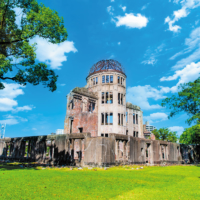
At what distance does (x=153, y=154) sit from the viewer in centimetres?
2164

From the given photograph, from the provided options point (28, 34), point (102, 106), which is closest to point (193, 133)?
point (102, 106)

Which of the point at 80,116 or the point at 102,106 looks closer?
the point at 80,116

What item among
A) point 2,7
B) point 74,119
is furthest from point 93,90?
point 2,7

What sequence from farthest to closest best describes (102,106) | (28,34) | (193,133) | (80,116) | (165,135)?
(165,135) → (102,106) → (80,116) → (193,133) → (28,34)

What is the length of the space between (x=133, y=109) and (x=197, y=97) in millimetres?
14124

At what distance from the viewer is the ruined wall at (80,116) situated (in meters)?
28.8

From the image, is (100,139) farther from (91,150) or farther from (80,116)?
(80,116)

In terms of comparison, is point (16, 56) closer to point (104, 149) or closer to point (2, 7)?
point (2, 7)

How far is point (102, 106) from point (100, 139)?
693 inches

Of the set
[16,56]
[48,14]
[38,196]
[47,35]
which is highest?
[48,14]

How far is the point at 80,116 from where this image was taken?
29172 millimetres

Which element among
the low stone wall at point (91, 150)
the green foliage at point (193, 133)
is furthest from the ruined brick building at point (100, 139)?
the green foliage at point (193, 133)

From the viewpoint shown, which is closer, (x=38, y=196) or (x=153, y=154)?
(x=38, y=196)

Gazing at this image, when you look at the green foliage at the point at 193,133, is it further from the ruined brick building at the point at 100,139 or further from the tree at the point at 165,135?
the tree at the point at 165,135
